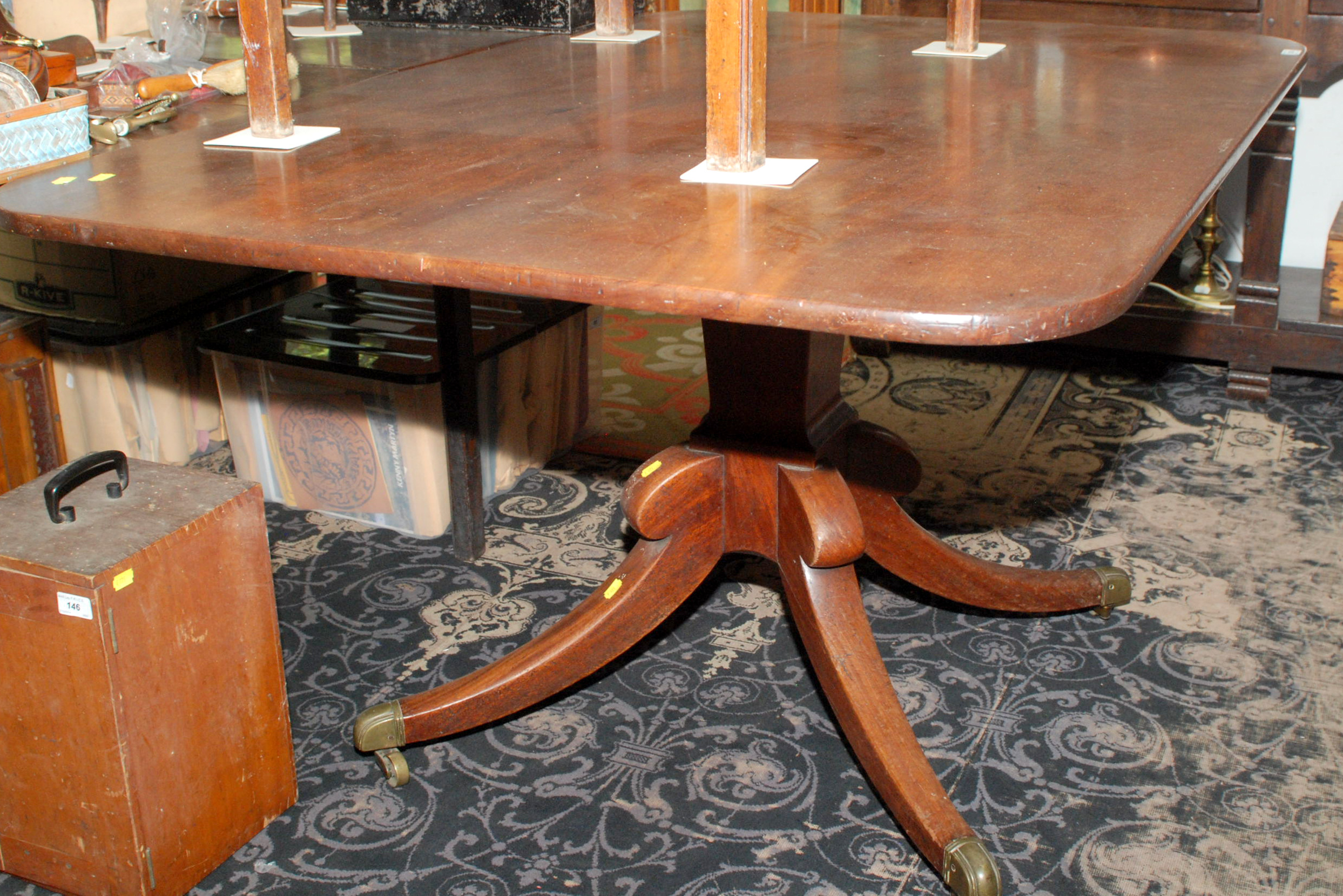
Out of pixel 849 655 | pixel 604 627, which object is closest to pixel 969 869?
pixel 849 655

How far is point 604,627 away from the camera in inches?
68.6

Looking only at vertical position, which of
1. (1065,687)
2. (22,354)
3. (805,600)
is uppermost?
(22,354)

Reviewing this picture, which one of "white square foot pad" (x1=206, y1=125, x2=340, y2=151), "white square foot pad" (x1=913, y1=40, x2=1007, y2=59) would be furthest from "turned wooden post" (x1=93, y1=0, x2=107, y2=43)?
"white square foot pad" (x1=913, y1=40, x2=1007, y2=59)

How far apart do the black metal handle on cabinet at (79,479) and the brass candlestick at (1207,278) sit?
2386 millimetres

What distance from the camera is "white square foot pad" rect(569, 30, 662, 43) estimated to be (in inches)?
91.7

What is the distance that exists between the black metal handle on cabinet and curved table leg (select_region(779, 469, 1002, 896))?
807 mm

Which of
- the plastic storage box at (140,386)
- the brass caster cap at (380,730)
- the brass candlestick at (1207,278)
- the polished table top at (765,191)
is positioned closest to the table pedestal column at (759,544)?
the brass caster cap at (380,730)

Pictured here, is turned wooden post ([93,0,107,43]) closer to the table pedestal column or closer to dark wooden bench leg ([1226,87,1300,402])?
the table pedestal column

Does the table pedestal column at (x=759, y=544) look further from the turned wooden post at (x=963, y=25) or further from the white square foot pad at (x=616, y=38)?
the white square foot pad at (x=616, y=38)

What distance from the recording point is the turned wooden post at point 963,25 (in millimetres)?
2066

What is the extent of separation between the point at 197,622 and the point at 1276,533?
1797 mm

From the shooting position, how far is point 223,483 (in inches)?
61.7

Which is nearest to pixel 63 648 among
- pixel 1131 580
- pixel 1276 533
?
pixel 1131 580

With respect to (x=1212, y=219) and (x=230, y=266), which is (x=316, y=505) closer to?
(x=230, y=266)
